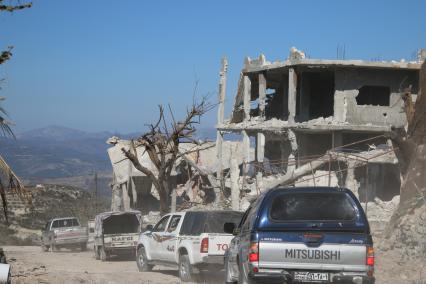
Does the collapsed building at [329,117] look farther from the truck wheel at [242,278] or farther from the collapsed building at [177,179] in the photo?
the truck wheel at [242,278]

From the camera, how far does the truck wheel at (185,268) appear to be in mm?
18737

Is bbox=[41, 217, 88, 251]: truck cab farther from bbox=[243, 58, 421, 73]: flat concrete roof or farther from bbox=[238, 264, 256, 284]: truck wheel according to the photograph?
bbox=[238, 264, 256, 284]: truck wheel

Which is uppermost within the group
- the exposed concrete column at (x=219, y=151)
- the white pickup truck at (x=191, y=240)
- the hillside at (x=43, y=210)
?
the exposed concrete column at (x=219, y=151)

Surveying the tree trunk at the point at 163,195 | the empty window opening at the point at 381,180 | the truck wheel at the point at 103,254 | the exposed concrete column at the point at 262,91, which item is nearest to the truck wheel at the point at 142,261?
the truck wheel at the point at 103,254

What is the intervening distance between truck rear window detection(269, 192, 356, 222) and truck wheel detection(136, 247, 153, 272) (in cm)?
1107

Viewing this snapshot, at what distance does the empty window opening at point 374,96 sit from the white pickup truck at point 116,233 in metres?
15.5

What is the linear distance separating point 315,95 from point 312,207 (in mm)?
30426

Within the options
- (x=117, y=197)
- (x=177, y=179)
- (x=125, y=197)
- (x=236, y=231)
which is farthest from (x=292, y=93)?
(x=236, y=231)

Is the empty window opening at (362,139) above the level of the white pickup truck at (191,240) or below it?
above

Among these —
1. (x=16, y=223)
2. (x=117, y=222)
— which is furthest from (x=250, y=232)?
(x=16, y=223)

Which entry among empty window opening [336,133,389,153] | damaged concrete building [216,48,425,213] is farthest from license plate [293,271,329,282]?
empty window opening [336,133,389,153]

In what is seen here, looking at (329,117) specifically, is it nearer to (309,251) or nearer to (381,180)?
(381,180)

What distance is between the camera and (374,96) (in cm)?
3981

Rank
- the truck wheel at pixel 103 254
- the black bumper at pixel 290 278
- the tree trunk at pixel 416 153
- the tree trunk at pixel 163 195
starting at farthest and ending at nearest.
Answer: the tree trunk at pixel 163 195 < the truck wheel at pixel 103 254 < the tree trunk at pixel 416 153 < the black bumper at pixel 290 278
